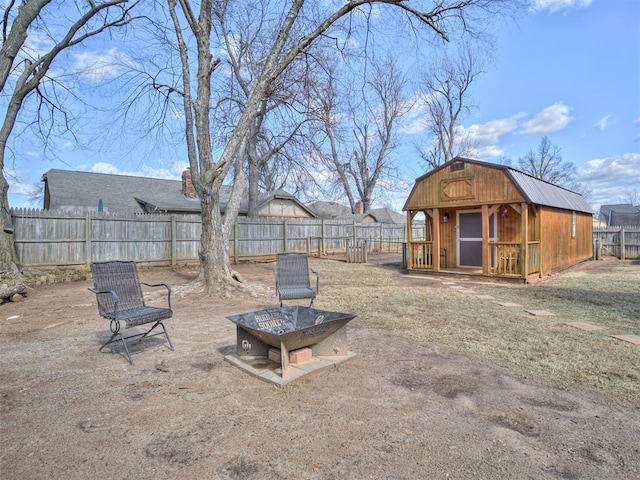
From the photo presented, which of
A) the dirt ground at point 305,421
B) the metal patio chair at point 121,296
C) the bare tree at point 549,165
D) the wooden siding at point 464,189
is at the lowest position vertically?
the dirt ground at point 305,421

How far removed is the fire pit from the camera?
3.34m

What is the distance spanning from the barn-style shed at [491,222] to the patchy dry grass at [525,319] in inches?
44.8

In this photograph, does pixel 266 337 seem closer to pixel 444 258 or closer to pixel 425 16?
pixel 425 16

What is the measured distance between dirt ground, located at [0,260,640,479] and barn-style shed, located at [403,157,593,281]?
268 inches

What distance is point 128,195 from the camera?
69.2 feet

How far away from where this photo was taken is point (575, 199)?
14.5 metres

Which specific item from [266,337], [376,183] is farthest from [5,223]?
[376,183]

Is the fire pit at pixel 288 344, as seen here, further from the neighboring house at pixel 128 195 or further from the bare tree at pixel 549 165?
the bare tree at pixel 549 165

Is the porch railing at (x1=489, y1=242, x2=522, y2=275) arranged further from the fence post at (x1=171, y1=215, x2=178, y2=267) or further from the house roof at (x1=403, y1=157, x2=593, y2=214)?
the fence post at (x1=171, y1=215, x2=178, y2=267)

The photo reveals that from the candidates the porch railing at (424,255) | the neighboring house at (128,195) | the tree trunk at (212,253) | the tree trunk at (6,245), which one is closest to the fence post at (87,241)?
the tree trunk at (6,245)

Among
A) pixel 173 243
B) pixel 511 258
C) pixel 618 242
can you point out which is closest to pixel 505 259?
pixel 511 258

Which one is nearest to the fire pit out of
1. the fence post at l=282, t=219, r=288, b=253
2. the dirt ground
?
the dirt ground

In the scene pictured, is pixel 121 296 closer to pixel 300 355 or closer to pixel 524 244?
pixel 300 355

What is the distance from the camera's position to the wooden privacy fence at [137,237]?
1065cm
